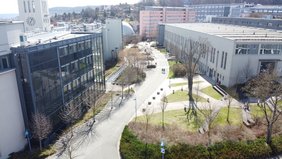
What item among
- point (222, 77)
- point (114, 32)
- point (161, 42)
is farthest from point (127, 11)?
point (222, 77)

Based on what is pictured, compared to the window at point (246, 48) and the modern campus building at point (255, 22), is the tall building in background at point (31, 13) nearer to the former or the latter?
the window at point (246, 48)

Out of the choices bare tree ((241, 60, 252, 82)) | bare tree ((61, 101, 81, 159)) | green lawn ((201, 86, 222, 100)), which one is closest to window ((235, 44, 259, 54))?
bare tree ((241, 60, 252, 82))

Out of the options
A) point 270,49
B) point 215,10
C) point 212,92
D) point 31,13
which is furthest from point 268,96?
point 215,10

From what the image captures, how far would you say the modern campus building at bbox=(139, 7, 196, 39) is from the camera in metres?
118

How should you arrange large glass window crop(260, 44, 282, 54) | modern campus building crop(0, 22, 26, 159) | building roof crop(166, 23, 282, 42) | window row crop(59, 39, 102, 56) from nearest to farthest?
modern campus building crop(0, 22, 26, 159)
window row crop(59, 39, 102, 56)
large glass window crop(260, 44, 282, 54)
building roof crop(166, 23, 282, 42)

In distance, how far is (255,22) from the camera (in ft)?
251

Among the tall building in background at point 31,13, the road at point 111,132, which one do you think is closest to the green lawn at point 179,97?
the road at point 111,132

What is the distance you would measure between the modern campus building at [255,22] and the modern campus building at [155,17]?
28061 millimetres

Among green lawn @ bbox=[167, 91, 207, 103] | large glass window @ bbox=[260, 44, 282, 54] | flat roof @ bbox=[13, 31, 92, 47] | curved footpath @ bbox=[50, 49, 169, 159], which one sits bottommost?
curved footpath @ bbox=[50, 49, 169, 159]

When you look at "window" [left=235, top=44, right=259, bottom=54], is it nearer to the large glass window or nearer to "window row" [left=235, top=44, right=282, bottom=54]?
"window row" [left=235, top=44, right=282, bottom=54]

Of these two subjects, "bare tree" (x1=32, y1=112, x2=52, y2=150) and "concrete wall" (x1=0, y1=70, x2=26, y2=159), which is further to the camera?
"bare tree" (x1=32, y1=112, x2=52, y2=150)

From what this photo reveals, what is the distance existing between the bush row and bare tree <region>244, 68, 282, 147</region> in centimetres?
183

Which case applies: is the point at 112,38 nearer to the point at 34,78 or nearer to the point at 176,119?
the point at 176,119

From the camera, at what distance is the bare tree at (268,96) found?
25848 mm
